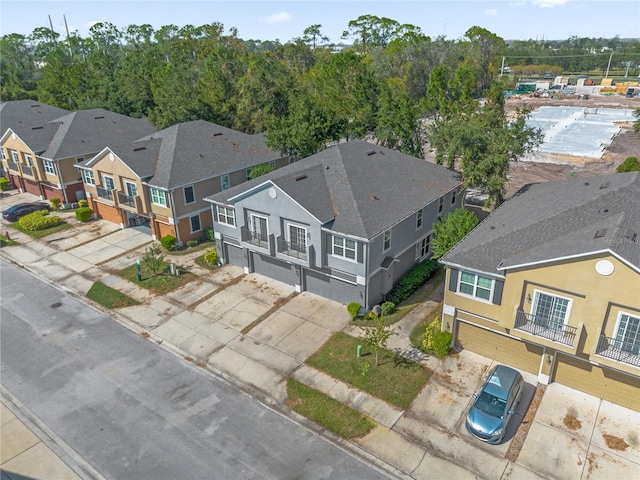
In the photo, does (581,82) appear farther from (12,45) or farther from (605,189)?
(12,45)

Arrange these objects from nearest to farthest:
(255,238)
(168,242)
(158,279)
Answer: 1. (255,238)
2. (158,279)
3. (168,242)

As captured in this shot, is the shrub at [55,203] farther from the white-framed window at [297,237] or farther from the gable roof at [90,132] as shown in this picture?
the white-framed window at [297,237]

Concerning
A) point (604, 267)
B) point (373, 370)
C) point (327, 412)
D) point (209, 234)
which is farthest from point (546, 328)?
point (209, 234)

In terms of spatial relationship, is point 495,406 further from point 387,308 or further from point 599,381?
point 387,308

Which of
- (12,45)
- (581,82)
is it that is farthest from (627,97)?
(12,45)

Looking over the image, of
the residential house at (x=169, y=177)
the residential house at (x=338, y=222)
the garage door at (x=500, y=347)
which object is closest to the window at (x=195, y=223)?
the residential house at (x=169, y=177)

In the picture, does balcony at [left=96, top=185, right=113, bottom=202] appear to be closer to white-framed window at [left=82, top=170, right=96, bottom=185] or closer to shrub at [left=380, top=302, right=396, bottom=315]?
white-framed window at [left=82, top=170, right=96, bottom=185]

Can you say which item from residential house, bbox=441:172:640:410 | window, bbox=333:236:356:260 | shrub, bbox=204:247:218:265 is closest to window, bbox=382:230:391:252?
window, bbox=333:236:356:260
